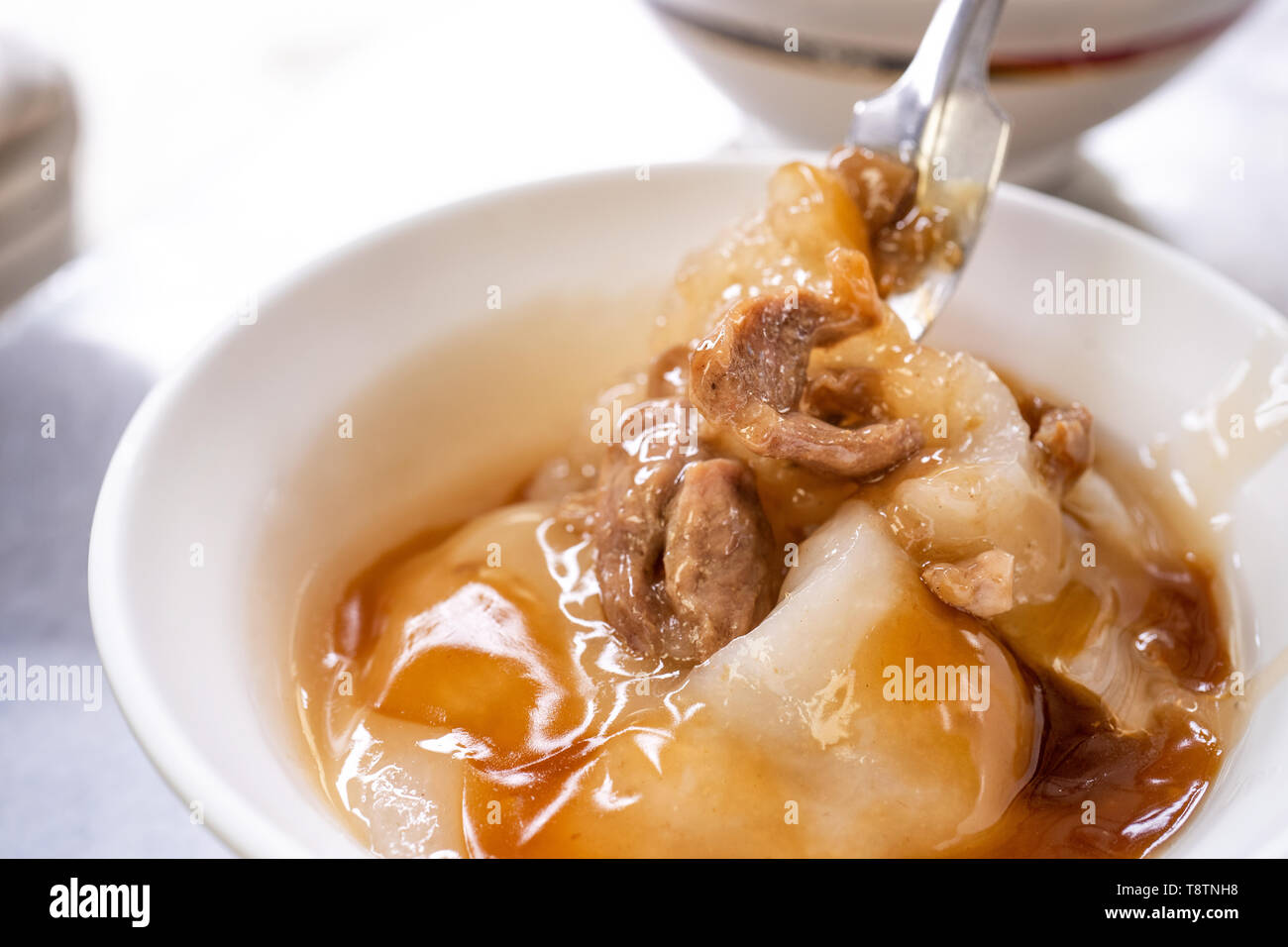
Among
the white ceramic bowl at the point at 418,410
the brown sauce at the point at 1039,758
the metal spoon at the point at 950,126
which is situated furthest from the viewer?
the metal spoon at the point at 950,126

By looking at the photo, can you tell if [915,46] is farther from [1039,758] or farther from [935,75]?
[1039,758]

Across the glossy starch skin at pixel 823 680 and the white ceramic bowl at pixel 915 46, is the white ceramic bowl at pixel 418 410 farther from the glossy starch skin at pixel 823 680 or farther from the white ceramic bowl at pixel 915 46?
the white ceramic bowl at pixel 915 46

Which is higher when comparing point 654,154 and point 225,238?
point 654,154

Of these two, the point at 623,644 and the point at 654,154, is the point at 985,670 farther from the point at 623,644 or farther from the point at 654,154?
the point at 654,154

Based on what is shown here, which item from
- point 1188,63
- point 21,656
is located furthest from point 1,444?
point 1188,63

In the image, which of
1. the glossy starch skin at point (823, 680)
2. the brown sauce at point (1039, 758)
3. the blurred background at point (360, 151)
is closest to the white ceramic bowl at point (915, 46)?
the blurred background at point (360, 151)

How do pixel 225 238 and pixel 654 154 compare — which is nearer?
pixel 225 238
